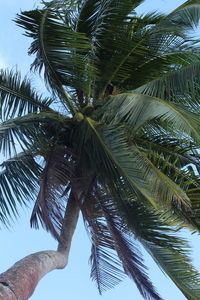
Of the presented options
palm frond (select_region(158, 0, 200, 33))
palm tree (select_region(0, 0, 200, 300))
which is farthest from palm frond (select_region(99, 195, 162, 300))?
palm frond (select_region(158, 0, 200, 33))

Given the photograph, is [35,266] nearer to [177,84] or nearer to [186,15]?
[177,84]

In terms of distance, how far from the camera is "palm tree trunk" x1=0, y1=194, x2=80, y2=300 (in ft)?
21.7

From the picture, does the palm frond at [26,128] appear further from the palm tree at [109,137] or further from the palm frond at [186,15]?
the palm frond at [186,15]

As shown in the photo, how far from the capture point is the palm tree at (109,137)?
299 inches

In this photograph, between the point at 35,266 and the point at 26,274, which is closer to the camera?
the point at 26,274

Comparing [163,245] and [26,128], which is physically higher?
[26,128]

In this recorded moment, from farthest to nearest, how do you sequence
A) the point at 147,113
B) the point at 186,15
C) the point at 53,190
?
1. the point at 186,15
2. the point at 53,190
3. the point at 147,113

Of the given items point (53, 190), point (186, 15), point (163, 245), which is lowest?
point (163, 245)

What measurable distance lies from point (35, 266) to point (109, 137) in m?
2.16

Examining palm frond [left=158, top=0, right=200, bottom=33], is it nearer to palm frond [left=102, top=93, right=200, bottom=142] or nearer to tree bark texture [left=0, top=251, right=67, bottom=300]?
palm frond [left=102, top=93, right=200, bottom=142]

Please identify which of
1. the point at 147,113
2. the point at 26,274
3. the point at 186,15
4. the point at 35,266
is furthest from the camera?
the point at 186,15

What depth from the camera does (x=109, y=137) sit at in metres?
8.07

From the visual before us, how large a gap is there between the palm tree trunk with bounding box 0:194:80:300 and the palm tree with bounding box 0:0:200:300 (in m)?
0.02

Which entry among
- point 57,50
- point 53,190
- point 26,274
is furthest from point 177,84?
point 26,274
